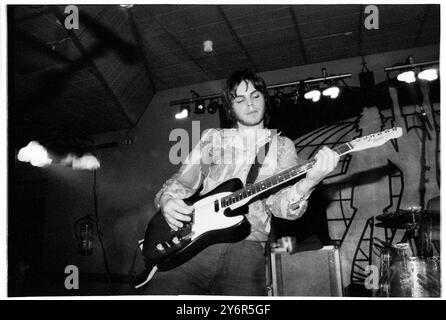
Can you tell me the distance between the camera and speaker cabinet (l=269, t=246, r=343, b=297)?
2.96 meters

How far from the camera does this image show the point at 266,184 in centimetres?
180

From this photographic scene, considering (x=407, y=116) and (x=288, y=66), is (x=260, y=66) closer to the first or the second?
(x=288, y=66)

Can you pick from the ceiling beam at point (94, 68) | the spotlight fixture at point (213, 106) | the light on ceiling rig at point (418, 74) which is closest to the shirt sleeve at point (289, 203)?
the ceiling beam at point (94, 68)

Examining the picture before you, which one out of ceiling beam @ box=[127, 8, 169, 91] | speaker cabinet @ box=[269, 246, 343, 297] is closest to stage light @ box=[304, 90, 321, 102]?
speaker cabinet @ box=[269, 246, 343, 297]

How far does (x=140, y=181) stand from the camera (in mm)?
5395

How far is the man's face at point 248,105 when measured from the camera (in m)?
1.93

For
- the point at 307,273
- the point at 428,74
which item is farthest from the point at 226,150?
the point at 428,74

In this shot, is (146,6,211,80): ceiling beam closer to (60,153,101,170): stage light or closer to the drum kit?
(60,153,101,170): stage light

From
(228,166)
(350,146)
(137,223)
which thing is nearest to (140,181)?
(137,223)

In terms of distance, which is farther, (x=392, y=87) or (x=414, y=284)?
(x=392, y=87)

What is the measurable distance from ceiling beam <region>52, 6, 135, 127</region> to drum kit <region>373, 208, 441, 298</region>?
11.7 feet

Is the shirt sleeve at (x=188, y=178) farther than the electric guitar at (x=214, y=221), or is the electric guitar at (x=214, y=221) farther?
the shirt sleeve at (x=188, y=178)

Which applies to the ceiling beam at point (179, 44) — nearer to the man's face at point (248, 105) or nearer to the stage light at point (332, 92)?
the stage light at point (332, 92)
